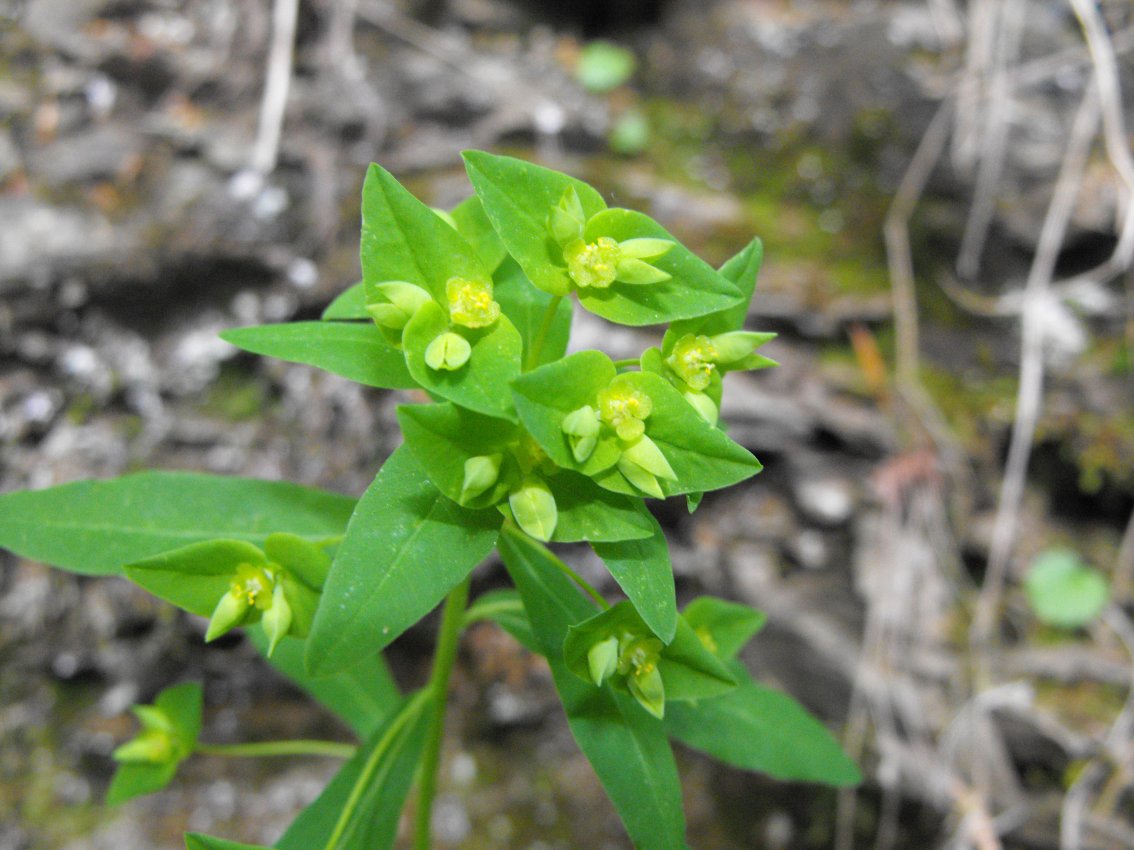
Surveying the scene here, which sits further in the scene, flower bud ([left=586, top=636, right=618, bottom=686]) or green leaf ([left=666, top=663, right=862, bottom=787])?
green leaf ([left=666, top=663, right=862, bottom=787])

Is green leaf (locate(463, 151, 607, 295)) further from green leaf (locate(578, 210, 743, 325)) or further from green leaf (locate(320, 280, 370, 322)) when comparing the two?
green leaf (locate(320, 280, 370, 322))

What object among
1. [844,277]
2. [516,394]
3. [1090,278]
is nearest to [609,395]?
[516,394]

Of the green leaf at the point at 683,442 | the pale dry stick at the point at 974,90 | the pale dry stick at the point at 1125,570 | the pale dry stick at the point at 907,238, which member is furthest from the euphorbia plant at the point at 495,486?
the pale dry stick at the point at 974,90

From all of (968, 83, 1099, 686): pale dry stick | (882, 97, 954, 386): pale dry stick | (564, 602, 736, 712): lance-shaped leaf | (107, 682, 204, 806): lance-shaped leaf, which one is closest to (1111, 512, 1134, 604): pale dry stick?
(968, 83, 1099, 686): pale dry stick

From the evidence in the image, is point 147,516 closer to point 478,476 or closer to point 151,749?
point 151,749

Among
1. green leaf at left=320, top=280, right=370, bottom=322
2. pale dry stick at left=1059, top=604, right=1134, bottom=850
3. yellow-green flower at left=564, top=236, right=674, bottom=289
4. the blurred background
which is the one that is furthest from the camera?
the blurred background
